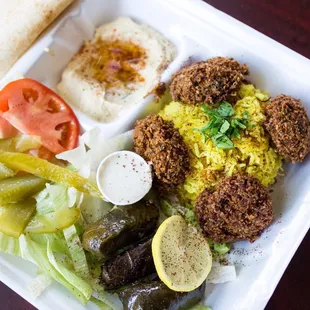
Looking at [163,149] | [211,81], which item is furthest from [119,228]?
[211,81]

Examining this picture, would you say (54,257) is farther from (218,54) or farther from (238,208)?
(218,54)

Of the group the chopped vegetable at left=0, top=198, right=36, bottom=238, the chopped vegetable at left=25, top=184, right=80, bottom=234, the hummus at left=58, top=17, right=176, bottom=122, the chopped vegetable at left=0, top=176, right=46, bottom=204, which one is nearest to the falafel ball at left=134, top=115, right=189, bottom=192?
the hummus at left=58, top=17, right=176, bottom=122

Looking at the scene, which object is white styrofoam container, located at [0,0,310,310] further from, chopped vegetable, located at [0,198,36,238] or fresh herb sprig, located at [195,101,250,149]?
fresh herb sprig, located at [195,101,250,149]

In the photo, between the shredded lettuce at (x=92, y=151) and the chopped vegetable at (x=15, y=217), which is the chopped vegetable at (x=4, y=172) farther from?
the shredded lettuce at (x=92, y=151)

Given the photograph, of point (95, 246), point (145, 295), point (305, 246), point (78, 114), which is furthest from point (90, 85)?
point (305, 246)

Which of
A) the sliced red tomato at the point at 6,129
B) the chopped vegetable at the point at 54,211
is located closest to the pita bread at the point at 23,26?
the sliced red tomato at the point at 6,129
